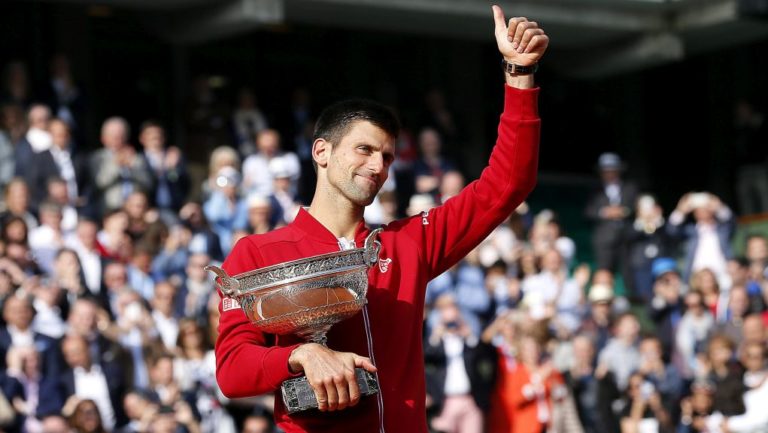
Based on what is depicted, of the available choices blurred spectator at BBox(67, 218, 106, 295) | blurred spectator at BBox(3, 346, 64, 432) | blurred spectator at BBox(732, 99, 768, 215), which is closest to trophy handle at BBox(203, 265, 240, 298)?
blurred spectator at BBox(3, 346, 64, 432)

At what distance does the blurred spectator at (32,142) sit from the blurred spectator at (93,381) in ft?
7.11

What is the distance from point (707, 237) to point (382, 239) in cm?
1124

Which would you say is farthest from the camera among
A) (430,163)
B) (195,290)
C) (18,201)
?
(430,163)

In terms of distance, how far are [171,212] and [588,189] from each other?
9.55m

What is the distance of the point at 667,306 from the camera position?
46.4 ft

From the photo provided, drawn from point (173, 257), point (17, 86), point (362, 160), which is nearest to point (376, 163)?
point (362, 160)

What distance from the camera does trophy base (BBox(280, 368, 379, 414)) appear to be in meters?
4.02

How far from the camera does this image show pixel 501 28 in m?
4.45

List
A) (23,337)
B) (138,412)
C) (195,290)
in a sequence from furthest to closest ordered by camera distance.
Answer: (195,290) < (138,412) < (23,337)

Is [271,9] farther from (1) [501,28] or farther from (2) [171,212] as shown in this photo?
(1) [501,28]

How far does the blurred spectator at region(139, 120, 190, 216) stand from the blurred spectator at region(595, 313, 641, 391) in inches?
150

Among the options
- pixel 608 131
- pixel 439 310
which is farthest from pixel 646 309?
pixel 608 131

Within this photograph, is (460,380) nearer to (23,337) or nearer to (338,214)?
(23,337)

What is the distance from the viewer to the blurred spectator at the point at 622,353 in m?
12.7
